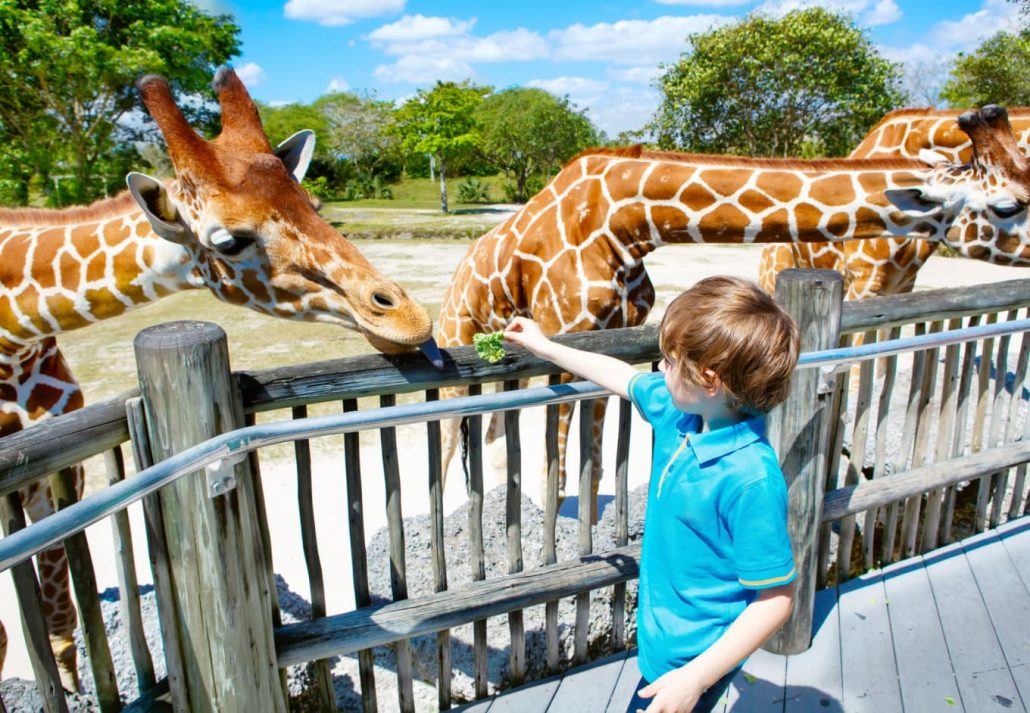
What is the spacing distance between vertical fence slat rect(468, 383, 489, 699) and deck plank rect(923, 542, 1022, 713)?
5.54ft

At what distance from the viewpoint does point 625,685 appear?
A: 8.39 ft

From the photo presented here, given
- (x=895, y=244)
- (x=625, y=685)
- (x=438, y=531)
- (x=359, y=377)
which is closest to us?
(x=359, y=377)

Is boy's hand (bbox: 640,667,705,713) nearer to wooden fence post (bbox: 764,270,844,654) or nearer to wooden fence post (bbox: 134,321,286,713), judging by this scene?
wooden fence post (bbox: 134,321,286,713)

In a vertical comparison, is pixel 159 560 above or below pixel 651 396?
below

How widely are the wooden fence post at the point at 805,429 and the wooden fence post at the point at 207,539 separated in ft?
5.83

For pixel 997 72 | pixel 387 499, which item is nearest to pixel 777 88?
pixel 997 72

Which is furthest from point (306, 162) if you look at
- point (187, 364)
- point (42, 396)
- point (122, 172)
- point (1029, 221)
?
point (122, 172)

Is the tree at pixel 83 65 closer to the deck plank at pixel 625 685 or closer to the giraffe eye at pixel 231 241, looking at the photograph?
the giraffe eye at pixel 231 241

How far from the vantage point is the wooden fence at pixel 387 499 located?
1663 mm

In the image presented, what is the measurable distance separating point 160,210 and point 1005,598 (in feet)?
12.5

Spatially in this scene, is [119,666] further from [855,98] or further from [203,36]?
[855,98]

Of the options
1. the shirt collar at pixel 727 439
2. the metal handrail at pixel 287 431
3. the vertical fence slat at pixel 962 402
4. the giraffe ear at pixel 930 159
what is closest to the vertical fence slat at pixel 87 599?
the metal handrail at pixel 287 431

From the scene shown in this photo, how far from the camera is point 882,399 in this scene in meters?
3.09

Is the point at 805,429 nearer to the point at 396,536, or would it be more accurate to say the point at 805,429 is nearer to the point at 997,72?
the point at 396,536
